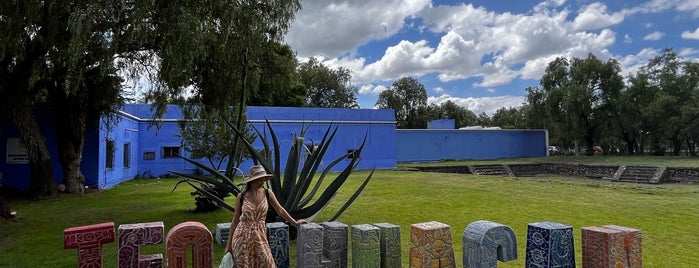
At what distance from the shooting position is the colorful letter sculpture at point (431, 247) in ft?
10.1

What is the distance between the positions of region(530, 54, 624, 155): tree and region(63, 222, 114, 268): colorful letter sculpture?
31455 millimetres

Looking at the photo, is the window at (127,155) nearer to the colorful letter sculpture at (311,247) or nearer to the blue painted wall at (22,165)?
the blue painted wall at (22,165)

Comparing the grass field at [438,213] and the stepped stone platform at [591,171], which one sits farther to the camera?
the stepped stone platform at [591,171]

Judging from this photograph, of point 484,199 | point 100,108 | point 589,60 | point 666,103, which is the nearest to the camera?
point 484,199

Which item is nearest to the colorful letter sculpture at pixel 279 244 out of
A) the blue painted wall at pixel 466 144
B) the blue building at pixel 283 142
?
the blue building at pixel 283 142

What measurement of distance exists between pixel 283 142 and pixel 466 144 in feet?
51.5

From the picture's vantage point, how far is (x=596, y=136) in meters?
31.3

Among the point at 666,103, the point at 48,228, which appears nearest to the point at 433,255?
the point at 48,228

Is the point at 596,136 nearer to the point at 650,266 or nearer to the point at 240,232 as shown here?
the point at 650,266

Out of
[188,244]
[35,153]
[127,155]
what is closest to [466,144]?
[127,155]

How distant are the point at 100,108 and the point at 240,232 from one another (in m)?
12.6

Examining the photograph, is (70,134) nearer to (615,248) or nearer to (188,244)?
(188,244)

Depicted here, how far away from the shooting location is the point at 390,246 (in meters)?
3.41

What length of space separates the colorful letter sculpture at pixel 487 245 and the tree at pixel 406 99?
44047 millimetres
